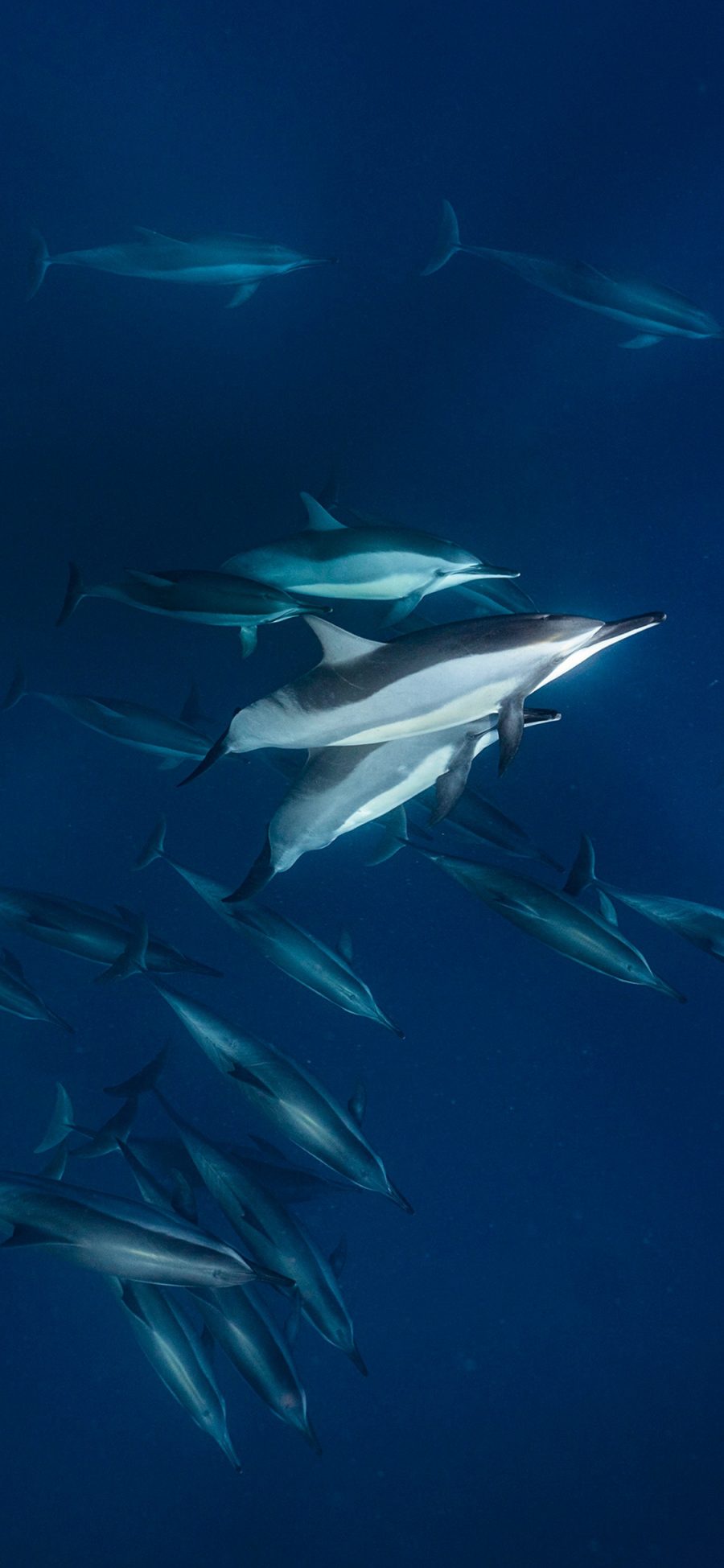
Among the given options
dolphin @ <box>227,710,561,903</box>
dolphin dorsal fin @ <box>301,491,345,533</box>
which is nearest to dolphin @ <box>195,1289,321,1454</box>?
dolphin @ <box>227,710,561,903</box>

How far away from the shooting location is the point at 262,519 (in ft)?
14.2

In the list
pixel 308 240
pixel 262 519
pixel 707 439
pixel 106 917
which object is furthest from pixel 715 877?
pixel 308 240

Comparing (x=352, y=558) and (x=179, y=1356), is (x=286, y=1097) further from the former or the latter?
(x=352, y=558)

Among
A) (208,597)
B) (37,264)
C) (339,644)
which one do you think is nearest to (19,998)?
(208,597)

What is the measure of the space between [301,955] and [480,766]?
1888 millimetres

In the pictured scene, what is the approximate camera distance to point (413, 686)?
59.4 inches

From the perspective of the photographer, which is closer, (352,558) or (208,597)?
(208,597)

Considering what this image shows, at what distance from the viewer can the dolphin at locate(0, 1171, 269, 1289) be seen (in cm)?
217

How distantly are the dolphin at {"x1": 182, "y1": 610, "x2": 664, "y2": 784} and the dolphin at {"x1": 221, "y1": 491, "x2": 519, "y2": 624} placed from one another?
104cm

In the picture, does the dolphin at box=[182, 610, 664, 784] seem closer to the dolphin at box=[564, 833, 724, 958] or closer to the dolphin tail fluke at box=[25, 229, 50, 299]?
the dolphin at box=[564, 833, 724, 958]

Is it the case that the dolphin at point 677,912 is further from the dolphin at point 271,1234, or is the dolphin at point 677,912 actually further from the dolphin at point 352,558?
the dolphin at point 271,1234

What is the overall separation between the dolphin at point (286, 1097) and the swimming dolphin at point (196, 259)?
8.67ft

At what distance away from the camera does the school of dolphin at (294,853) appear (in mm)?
1524

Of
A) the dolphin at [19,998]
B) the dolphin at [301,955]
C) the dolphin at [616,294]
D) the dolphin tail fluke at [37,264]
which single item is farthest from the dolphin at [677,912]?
the dolphin tail fluke at [37,264]
